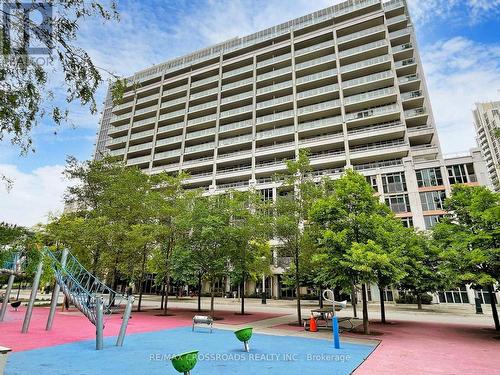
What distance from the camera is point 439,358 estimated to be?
1014cm

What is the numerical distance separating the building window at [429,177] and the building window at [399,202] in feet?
8.87

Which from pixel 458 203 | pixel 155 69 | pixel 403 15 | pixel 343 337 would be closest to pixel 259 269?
pixel 343 337

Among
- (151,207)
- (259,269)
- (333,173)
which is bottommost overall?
(259,269)

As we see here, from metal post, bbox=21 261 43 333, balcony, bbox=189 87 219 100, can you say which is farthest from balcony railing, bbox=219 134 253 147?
metal post, bbox=21 261 43 333

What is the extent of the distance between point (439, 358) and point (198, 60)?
6990 cm

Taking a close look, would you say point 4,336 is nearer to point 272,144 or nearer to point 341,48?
point 272,144

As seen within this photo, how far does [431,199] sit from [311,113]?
22.5 m

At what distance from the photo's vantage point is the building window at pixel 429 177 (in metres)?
40.2

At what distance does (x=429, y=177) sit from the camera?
40.7 metres

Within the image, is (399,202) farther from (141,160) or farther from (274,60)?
(141,160)

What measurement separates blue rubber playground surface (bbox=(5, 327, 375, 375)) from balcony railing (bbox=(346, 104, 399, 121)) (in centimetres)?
4089

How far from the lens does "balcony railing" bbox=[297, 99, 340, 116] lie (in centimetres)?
4956

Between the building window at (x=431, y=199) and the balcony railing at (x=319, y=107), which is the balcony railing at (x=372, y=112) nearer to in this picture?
the balcony railing at (x=319, y=107)

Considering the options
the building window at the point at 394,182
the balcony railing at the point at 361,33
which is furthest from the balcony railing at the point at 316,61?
the building window at the point at 394,182
